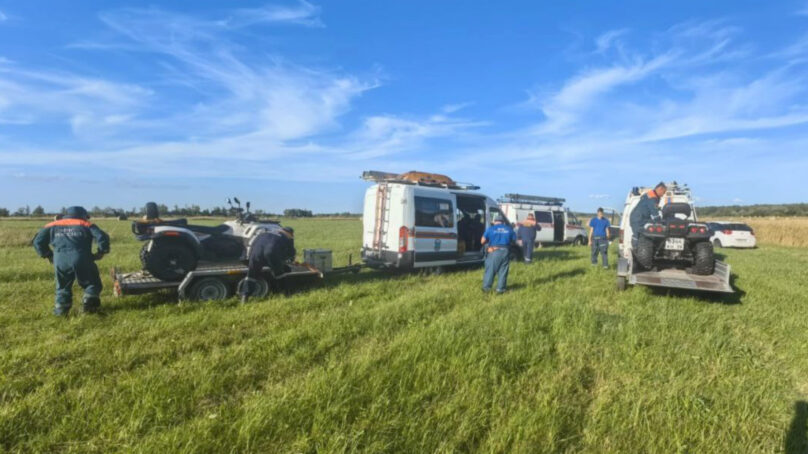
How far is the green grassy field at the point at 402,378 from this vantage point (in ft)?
8.94

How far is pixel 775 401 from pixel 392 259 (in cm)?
674

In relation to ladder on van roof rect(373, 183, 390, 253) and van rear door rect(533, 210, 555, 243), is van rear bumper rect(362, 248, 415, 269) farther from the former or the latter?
van rear door rect(533, 210, 555, 243)

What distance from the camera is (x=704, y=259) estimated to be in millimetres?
7492

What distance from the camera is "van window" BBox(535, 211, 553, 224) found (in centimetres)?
1778

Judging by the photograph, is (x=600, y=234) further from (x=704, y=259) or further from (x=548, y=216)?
(x=548, y=216)

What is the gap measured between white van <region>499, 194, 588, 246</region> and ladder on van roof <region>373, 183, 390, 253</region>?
344 inches

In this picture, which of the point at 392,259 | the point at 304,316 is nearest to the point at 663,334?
the point at 304,316

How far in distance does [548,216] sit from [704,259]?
1078 cm

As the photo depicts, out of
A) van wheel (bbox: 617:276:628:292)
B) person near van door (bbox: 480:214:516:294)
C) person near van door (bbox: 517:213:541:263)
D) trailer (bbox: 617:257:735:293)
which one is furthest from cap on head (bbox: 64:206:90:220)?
person near van door (bbox: 517:213:541:263)

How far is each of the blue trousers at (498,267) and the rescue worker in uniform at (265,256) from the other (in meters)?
3.97

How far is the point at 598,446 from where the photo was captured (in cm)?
272

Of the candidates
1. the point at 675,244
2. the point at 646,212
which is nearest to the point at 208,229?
the point at 646,212

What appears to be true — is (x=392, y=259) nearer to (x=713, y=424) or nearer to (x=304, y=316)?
(x=304, y=316)

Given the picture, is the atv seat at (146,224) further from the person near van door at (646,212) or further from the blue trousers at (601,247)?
the blue trousers at (601,247)
